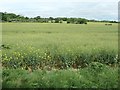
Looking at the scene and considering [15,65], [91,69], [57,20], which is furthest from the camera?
[57,20]

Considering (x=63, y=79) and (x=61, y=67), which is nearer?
(x=63, y=79)

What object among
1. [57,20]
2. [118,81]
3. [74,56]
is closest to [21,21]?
[57,20]

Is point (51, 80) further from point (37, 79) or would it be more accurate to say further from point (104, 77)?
point (104, 77)

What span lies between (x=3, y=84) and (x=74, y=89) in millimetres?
1797

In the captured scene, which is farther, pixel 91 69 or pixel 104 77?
pixel 91 69

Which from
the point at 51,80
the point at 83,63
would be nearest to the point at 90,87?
the point at 51,80

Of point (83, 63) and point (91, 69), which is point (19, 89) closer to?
point (91, 69)

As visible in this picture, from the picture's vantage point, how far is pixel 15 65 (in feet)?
30.6

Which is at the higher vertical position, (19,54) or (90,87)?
(19,54)

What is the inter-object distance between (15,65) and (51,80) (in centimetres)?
188

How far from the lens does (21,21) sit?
37156 mm

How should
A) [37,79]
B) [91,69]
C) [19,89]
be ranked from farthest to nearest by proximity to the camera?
[91,69] → [37,79] → [19,89]

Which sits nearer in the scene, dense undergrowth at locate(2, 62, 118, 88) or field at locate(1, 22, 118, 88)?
dense undergrowth at locate(2, 62, 118, 88)

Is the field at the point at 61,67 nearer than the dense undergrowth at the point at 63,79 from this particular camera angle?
No
